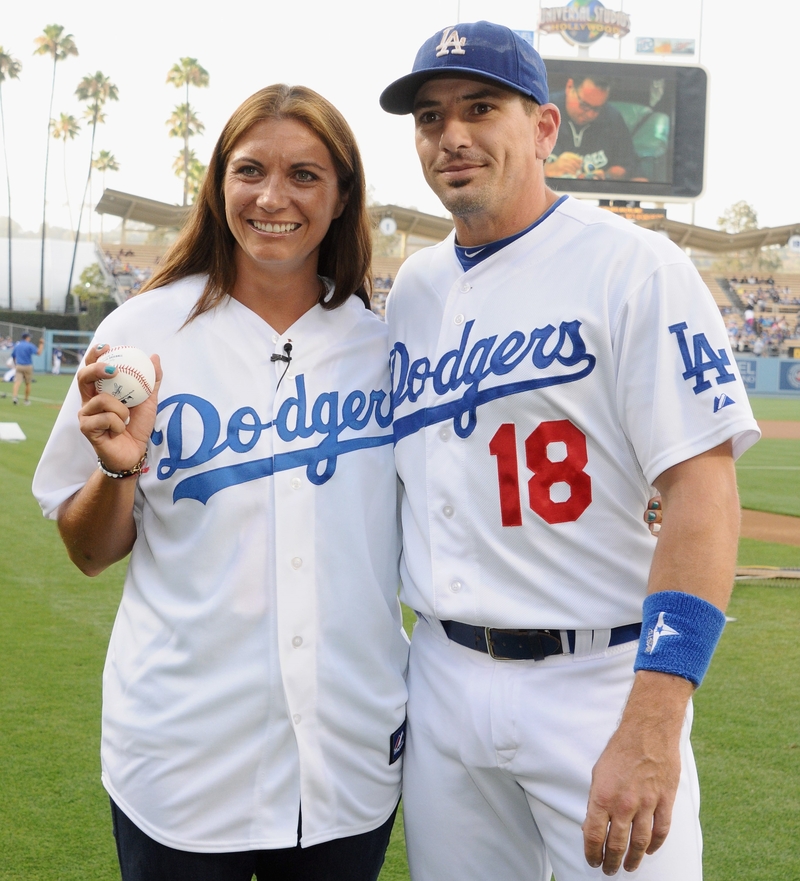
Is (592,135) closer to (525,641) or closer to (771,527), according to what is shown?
(771,527)

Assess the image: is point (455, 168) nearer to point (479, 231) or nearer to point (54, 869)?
point (479, 231)

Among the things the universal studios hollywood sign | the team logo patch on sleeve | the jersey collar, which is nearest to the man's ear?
the jersey collar

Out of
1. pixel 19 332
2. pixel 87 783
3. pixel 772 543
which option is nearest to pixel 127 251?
pixel 19 332

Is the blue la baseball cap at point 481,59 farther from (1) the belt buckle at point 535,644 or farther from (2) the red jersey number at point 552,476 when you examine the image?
(1) the belt buckle at point 535,644

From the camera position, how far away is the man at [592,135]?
19062 mm

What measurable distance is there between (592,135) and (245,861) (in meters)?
19.0

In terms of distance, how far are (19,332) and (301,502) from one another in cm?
3611

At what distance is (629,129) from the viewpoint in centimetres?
1916

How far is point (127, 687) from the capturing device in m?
1.99

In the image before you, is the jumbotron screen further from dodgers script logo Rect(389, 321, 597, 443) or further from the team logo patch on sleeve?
the team logo patch on sleeve

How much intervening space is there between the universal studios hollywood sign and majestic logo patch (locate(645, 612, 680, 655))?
25.0m

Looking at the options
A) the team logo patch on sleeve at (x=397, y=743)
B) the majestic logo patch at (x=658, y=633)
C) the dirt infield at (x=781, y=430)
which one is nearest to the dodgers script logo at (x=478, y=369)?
the majestic logo patch at (x=658, y=633)

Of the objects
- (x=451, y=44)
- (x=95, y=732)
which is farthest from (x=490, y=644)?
(x=95, y=732)

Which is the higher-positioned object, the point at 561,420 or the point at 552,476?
the point at 561,420
